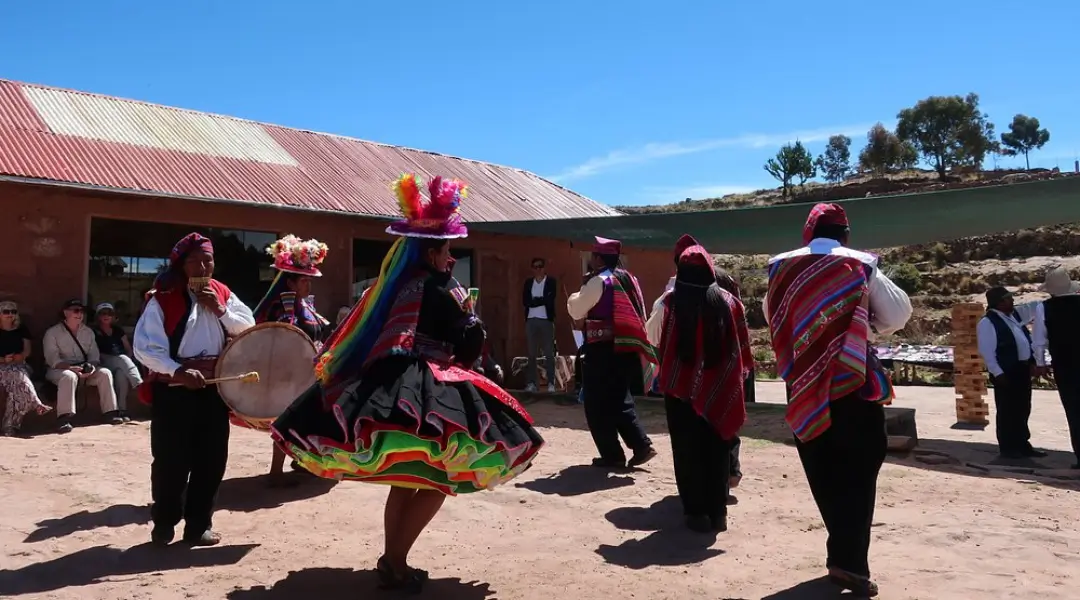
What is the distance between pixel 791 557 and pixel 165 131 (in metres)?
10.8

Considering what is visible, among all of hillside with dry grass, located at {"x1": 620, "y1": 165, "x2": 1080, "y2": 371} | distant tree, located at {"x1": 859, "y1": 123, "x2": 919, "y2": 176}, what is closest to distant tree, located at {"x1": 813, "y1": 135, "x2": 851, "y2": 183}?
distant tree, located at {"x1": 859, "y1": 123, "x2": 919, "y2": 176}

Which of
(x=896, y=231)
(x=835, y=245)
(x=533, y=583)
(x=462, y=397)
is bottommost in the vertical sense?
(x=533, y=583)

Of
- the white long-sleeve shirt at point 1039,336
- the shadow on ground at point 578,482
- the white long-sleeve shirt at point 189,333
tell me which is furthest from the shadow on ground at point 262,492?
the white long-sleeve shirt at point 1039,336

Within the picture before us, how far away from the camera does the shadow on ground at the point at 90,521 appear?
4.83 m

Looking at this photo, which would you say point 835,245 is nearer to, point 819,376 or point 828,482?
point 819,376

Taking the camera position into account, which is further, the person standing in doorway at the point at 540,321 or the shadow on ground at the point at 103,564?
the person standing in doorway at the point at 540,321

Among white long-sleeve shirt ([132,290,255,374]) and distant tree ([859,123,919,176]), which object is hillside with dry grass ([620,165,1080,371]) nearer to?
white long-sleeve shirt ([132,290,255,374])

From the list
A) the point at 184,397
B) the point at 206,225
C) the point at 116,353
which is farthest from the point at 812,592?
the point at 206,225

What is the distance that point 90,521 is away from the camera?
5.10 meters

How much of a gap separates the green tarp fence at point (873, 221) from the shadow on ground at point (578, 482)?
166 inches

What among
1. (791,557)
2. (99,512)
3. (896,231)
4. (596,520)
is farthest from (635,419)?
(896,231)

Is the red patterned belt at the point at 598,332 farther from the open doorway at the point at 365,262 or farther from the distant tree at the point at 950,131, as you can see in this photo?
the distant tree at the point at 950,131

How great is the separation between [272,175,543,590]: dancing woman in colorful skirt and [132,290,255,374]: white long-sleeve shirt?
1.07 meters

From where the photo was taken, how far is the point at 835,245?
156 inches
